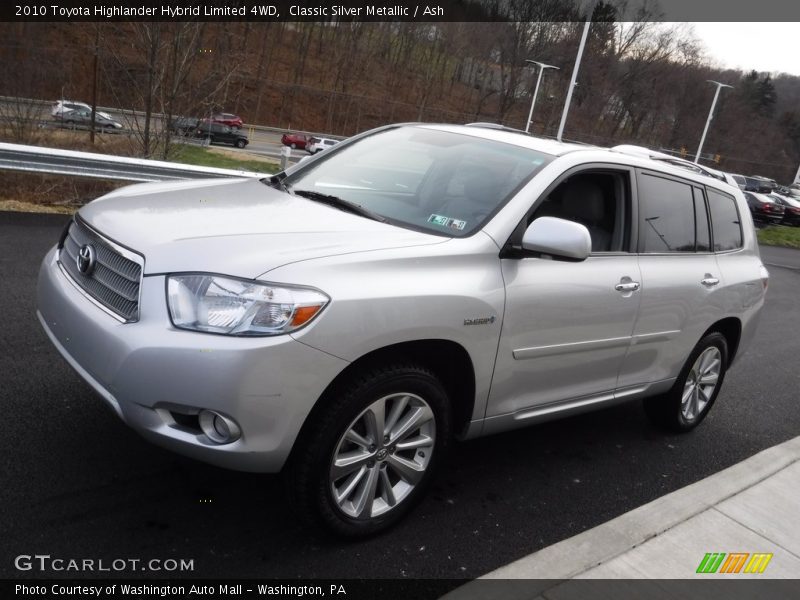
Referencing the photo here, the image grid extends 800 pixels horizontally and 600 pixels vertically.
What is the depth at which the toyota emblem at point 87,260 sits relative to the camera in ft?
10.2

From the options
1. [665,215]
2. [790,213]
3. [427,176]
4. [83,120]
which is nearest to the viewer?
[427,176]

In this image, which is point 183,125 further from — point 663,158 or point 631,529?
point 631,529

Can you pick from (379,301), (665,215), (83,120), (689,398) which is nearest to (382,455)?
(379,301)

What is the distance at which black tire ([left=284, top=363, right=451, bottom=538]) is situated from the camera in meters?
2.84

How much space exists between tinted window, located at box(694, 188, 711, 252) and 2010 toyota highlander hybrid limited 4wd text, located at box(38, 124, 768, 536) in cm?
5

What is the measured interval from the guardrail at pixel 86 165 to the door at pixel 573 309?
5.16 meters

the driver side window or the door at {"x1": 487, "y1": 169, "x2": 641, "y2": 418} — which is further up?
the driver side window

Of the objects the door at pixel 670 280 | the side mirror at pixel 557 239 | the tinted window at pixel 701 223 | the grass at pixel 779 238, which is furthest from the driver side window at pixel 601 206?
the grass at pixel 779 238

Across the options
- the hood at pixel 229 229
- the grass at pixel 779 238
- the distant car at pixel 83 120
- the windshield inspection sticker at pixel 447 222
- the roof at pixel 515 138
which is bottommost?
the grass at pixel 779 238

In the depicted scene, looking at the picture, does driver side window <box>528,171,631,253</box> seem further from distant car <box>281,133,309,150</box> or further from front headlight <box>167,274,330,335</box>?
distant car <box>281,133,309,150</box>

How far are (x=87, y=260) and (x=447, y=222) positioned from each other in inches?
65.5

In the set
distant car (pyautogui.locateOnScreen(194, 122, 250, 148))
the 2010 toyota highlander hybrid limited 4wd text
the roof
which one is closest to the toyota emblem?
the 2010 toyota highlander hybrid limited 4wd text

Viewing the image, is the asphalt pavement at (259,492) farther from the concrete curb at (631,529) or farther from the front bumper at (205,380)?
the front bumper at (205,380)

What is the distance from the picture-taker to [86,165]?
8.60m
